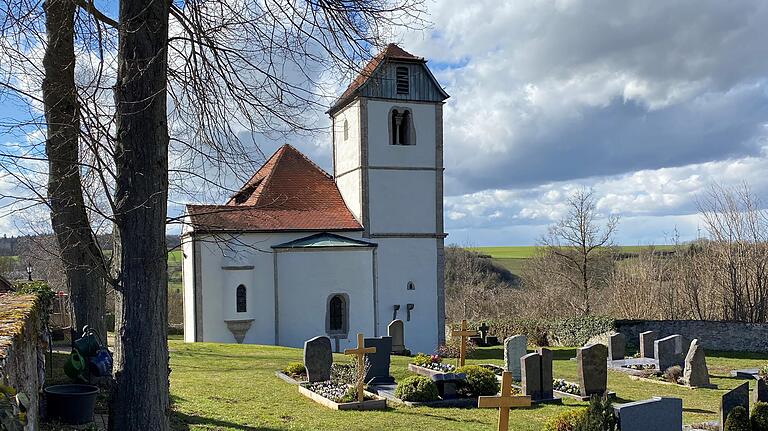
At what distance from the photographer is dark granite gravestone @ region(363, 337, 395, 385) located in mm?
15375

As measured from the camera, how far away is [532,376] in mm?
13516

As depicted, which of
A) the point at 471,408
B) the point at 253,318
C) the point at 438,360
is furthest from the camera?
the point at 253,318

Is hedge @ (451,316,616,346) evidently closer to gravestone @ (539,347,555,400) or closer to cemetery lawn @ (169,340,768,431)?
cemetery lawn @ (169,340,768,431)

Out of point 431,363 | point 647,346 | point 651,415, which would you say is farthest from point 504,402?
point 647,346

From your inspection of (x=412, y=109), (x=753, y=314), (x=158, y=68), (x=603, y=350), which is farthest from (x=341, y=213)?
(x=158, y=68)

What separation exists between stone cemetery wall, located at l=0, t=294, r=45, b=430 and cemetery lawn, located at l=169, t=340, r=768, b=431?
276 cm

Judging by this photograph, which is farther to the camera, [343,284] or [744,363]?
[343,284]

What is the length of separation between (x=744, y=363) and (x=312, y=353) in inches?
625

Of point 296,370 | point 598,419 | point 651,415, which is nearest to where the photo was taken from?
point 598,419

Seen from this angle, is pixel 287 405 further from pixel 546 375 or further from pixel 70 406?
pixel 546 375

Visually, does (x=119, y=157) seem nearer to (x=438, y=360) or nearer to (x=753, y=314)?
(x=438, y=360)

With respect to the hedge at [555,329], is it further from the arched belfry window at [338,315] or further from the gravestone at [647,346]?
the arched belfry window at [338,315]

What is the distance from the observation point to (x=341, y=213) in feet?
90.8

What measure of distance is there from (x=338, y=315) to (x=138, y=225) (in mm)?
20135
